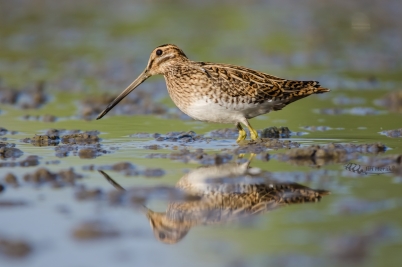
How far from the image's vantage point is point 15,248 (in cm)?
535

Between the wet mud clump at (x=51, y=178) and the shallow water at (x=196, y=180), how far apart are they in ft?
0.05

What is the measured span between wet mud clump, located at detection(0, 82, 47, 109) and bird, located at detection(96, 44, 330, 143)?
12.0ft

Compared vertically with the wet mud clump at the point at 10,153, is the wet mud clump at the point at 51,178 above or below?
below

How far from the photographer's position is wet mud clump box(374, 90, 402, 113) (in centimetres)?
1216

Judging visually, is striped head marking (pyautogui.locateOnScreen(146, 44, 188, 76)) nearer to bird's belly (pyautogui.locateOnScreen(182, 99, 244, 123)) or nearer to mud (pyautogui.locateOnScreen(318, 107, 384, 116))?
bird's belly (pyautogui.locateOnScreen(182, 99, 244, 123))

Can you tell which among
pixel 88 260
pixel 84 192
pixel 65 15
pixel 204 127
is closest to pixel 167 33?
pixel 65 15

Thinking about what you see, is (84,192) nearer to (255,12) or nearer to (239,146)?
(239,146)

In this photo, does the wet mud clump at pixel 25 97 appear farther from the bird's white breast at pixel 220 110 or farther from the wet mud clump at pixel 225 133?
the bird's white breast at pixel 220 110

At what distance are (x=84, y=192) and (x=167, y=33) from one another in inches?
543

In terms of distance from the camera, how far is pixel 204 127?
1120 cm

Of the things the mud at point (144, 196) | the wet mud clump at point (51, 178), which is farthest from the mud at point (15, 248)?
the wet mud clump at point (51, 178)

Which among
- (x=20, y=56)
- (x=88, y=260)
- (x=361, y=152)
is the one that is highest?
(x=20, y=56)

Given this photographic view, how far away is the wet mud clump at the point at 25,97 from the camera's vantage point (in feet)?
42.0

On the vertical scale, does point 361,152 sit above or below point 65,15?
below
